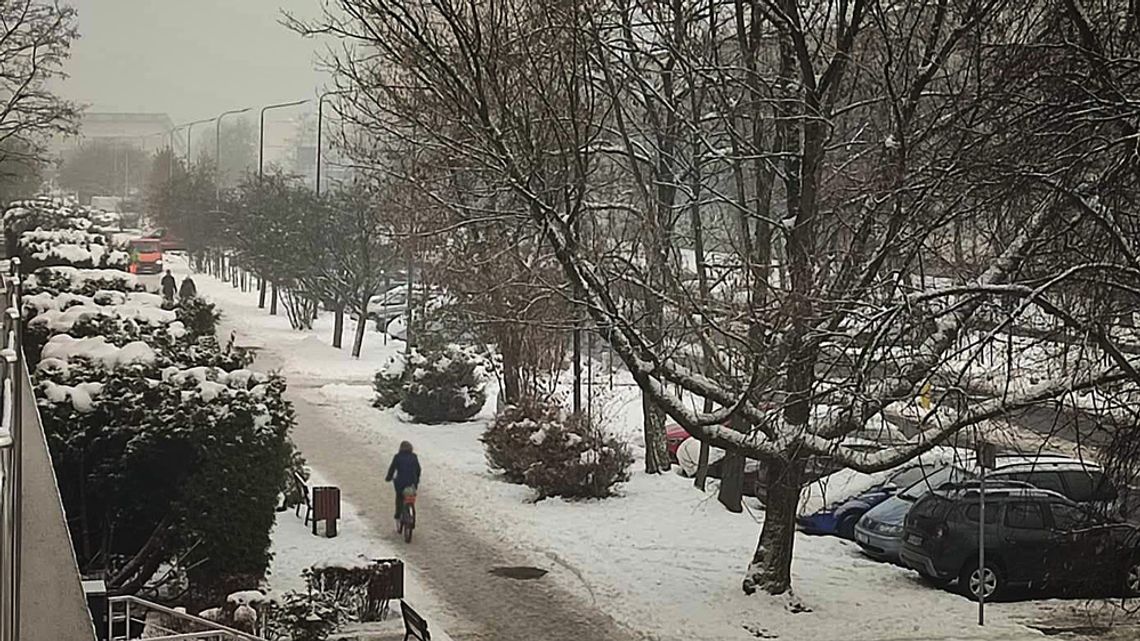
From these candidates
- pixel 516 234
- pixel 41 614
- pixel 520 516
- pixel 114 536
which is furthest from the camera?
pixel 520 516

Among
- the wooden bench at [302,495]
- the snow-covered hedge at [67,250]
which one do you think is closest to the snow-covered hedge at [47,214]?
the snow-covered hedge at [67,250]

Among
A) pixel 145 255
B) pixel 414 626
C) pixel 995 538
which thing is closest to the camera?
pixel 414 626

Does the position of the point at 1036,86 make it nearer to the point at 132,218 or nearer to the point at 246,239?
the point at 132,218

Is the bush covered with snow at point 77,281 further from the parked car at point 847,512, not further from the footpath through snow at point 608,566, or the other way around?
the parked car at point 847,512

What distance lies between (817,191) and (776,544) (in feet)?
8.13

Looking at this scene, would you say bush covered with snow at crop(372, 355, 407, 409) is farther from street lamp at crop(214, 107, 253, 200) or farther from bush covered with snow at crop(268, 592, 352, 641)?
bush covered with snow at crop(268, 592, 352, 641)

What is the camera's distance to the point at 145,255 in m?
16.5

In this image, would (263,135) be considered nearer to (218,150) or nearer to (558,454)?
(218,150)

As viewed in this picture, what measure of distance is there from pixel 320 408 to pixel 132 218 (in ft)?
10.9

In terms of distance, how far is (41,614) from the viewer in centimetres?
254

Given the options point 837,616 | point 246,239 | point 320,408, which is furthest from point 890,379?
point 246,239

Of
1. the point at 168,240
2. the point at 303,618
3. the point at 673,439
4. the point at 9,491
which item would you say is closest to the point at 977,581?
the point at 303,618

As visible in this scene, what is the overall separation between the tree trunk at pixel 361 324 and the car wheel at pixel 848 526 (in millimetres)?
10389

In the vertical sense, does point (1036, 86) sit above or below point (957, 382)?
above
